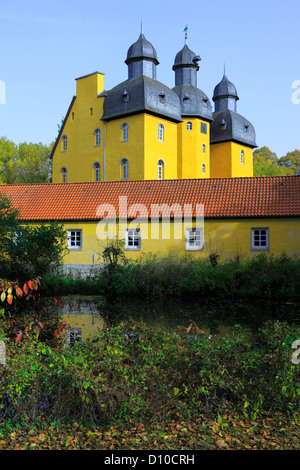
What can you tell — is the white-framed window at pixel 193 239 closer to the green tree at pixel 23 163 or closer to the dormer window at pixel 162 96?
the dormer window at pixel 162 96

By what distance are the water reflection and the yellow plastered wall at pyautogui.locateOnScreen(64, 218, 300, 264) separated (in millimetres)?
3875

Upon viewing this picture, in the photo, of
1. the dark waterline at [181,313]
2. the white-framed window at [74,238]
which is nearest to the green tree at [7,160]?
the white-framed window at [74,238]

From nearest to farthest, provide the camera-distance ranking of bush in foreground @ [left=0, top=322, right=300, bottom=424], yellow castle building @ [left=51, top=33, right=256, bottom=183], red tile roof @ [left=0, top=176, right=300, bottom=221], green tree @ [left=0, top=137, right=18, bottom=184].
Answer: bush in foreground @ [left=0, top=322, right=300, bottom=424], red tile roof @ [left=0, top=176, right=300, bottom=221], yellow castle building @ [left=51, top=33, right=256, bottom=183], green tree @ [left=0, top=137, right=18, bottom=184]

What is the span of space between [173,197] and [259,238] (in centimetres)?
464

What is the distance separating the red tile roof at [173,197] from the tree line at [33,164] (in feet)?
88.6

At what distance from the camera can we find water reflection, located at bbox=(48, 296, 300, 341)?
12406 mm

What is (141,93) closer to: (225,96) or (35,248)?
(225,96)

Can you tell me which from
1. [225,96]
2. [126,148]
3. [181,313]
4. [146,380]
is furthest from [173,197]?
[225,96]

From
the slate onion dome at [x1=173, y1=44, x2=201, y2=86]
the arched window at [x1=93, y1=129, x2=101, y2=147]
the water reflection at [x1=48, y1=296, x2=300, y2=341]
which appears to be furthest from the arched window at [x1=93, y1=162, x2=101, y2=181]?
the water reflection at [x1=48, y1=296, x2=300, y2=341]

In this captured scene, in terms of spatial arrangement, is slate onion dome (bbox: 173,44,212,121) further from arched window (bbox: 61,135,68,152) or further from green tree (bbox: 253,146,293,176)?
green tree (bbox: 253,146,293,176)

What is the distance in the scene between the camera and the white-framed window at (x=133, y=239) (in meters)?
22.5

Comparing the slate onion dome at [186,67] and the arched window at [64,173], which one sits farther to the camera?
the slate onion dome at [186,67]
